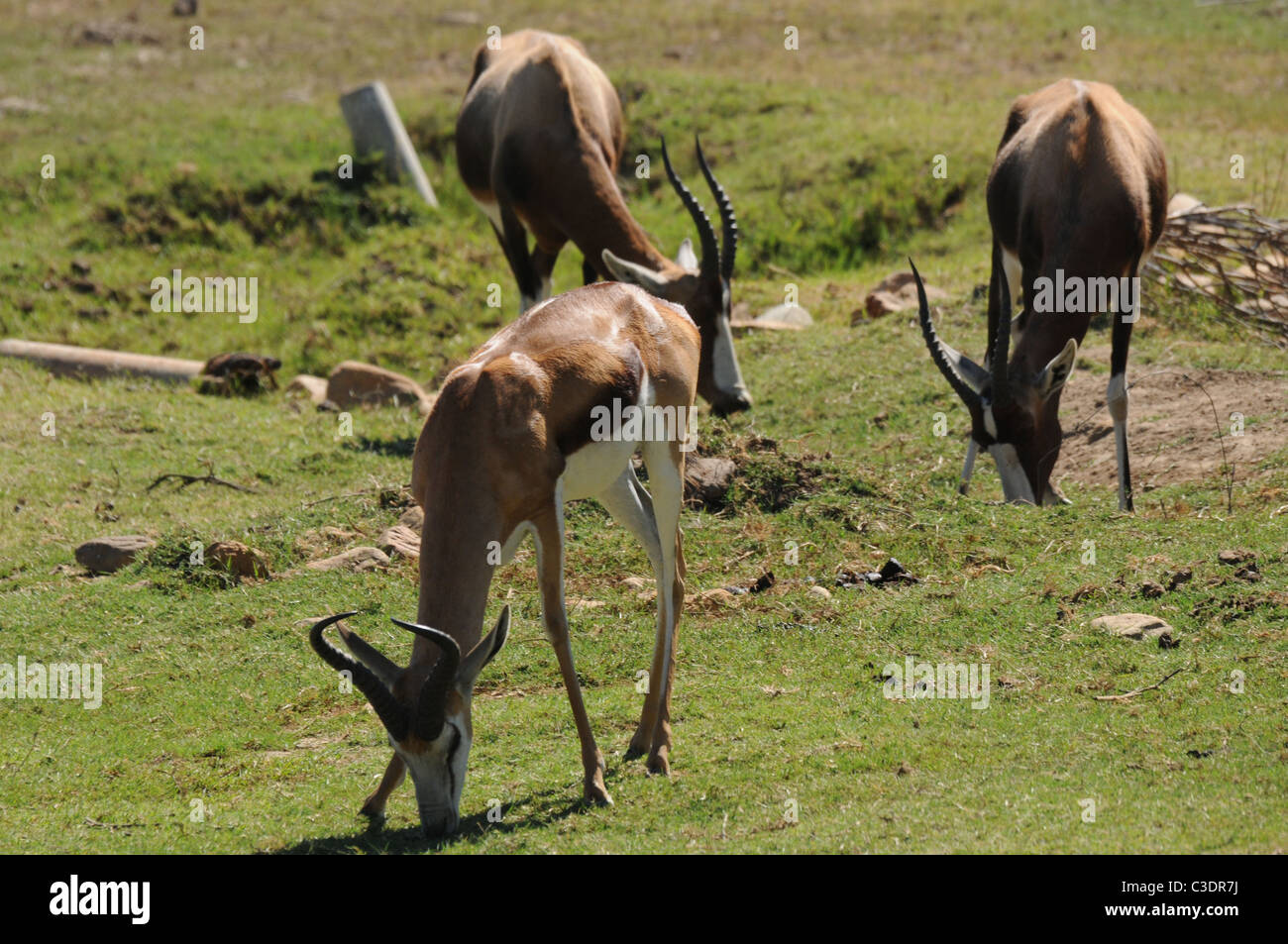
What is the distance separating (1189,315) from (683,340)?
6.79 meters

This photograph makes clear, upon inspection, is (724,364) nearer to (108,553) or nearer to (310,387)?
(310,387)

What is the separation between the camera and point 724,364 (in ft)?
36.5

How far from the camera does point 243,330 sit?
48.1ft

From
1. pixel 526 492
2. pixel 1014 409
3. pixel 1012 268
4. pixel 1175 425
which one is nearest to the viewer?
pixel 526 492

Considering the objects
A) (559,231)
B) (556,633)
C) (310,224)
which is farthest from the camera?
(310,224)

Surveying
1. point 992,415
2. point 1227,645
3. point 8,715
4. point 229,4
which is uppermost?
point 229,4

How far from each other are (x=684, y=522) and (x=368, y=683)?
4192 mm

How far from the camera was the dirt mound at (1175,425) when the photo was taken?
9727 mm

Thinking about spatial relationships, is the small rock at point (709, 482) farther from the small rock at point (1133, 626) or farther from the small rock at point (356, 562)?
the small rock at point (1133, 626)

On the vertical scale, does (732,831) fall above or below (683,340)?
below

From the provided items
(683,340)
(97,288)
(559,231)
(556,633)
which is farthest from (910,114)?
(556,633)

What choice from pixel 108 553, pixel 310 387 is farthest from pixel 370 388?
pixel 108 553

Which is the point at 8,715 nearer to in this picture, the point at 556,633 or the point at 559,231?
the point at 556,633

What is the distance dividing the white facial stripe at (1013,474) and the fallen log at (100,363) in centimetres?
730
